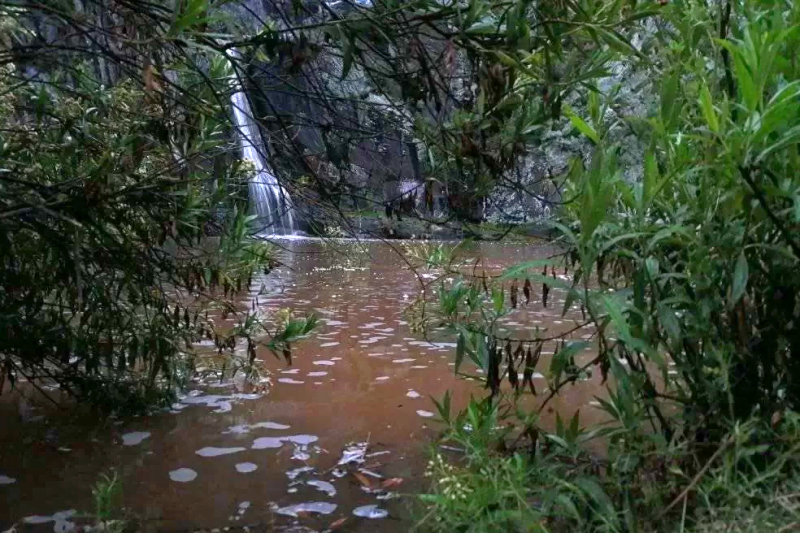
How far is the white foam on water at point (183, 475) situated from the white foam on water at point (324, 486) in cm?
55

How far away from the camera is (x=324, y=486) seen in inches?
139

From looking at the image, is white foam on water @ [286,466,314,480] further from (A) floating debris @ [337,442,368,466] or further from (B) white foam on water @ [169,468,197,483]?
(B) white foam on water @ [169,468,197,483]

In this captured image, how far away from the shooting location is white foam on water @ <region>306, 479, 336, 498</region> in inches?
136

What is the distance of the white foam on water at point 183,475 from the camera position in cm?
361

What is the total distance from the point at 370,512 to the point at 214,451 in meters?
1.07

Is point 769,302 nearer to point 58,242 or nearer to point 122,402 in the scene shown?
point 58,242

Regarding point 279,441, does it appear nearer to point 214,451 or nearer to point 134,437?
point 214,451

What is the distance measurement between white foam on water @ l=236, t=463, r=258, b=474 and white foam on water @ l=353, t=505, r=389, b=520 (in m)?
0.66

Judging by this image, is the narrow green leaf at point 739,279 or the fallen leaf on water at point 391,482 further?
the fallen leaf on water at point 391,482

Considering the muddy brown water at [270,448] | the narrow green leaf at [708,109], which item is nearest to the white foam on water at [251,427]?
the muddy brown water at [270,448]

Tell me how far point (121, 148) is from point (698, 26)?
2332 mm

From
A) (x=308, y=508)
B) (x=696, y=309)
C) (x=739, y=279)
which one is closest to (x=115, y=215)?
(x=308, y=508)

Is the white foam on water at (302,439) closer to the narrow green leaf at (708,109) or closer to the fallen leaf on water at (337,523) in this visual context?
the fallen leaf on water at (337,523)

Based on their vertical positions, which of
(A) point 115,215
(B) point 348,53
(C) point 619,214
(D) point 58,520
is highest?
(B) point 348,53
